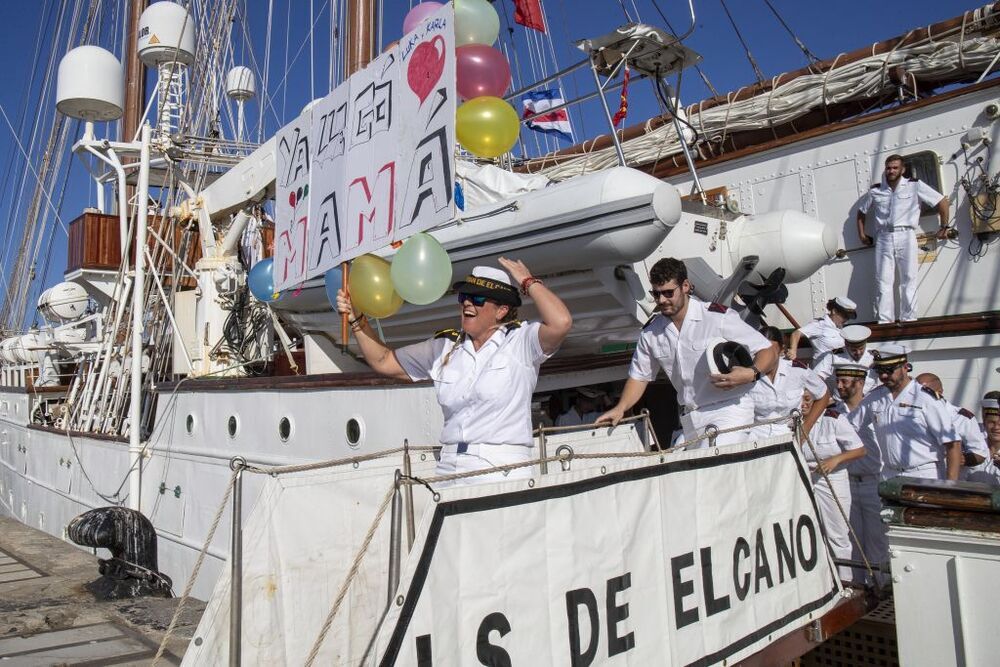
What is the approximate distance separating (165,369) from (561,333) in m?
9.75

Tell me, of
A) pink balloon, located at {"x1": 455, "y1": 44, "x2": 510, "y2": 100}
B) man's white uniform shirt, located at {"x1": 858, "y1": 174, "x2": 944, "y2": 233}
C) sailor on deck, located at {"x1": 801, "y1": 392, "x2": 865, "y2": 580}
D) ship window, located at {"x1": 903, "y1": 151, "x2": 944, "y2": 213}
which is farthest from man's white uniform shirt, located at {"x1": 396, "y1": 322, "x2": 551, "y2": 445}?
ship window, located at {"x1": 903, "y1": 151, "x2": 944, "y2": 213}

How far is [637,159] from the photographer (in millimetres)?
8711

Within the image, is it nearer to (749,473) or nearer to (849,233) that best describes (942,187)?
(849,233)

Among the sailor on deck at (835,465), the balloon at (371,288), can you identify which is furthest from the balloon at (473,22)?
the sailor on deck at (835,465)

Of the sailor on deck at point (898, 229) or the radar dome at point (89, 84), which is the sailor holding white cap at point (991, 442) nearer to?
the sailor on deck at point (898, 229)

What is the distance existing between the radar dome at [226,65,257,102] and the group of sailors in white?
67.0 feet

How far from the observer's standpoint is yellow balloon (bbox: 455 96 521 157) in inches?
155

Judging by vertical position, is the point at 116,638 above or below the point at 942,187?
below

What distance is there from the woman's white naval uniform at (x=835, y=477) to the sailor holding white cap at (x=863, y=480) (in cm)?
19

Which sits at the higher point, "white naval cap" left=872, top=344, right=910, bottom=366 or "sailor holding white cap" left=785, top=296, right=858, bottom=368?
"sailor holding white cap" left=785, top=296, right=858, bottom=368

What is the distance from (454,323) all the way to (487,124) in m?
3.50

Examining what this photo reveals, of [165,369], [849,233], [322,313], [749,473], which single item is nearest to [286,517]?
[749,473]

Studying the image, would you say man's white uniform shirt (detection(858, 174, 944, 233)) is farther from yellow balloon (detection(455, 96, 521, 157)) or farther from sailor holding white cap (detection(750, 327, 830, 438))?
yellow balloon (detection(455, 96, 521, 157))

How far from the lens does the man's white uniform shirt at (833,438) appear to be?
16.2ft
